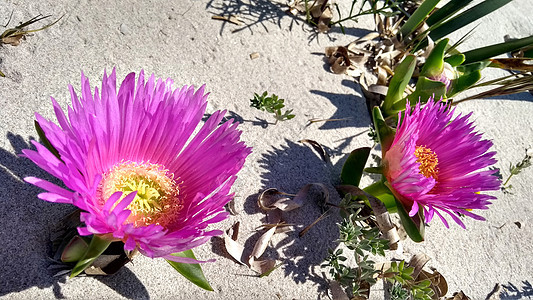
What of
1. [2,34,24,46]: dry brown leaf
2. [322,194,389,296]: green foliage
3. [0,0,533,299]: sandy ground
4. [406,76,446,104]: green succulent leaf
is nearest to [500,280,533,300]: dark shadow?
[0,0,533,299]: sandy ground

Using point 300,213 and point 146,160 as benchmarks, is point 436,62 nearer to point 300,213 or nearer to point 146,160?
point 300,213

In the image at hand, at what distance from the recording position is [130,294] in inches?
37.3

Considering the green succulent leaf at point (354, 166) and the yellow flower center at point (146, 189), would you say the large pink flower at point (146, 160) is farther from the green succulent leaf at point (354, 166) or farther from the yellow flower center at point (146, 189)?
the green succulent leaf at point (354, 166)

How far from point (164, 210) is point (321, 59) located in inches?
33.6

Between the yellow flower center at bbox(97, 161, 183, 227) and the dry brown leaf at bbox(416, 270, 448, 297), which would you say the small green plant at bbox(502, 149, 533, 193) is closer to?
the dry brown leaf at bbox(416, 270, 448, 297)

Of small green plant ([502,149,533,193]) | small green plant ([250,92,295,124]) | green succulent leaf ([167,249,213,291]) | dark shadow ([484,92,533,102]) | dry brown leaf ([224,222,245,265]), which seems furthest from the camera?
dark shadow ([484,92,533,102])

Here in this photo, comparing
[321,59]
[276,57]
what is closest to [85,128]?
[276,57]

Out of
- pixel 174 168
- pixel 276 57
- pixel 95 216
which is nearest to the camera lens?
pixel 95 216

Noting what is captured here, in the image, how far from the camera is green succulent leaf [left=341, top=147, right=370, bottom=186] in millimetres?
1217

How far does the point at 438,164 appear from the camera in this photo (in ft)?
3.91

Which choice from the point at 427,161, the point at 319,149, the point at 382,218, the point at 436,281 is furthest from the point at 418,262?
the point at 319,149

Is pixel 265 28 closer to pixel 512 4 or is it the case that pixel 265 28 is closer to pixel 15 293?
pixel 15 293

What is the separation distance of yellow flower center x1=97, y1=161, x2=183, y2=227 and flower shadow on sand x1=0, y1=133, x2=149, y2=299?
134mm

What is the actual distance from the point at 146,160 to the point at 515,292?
1119 mm
